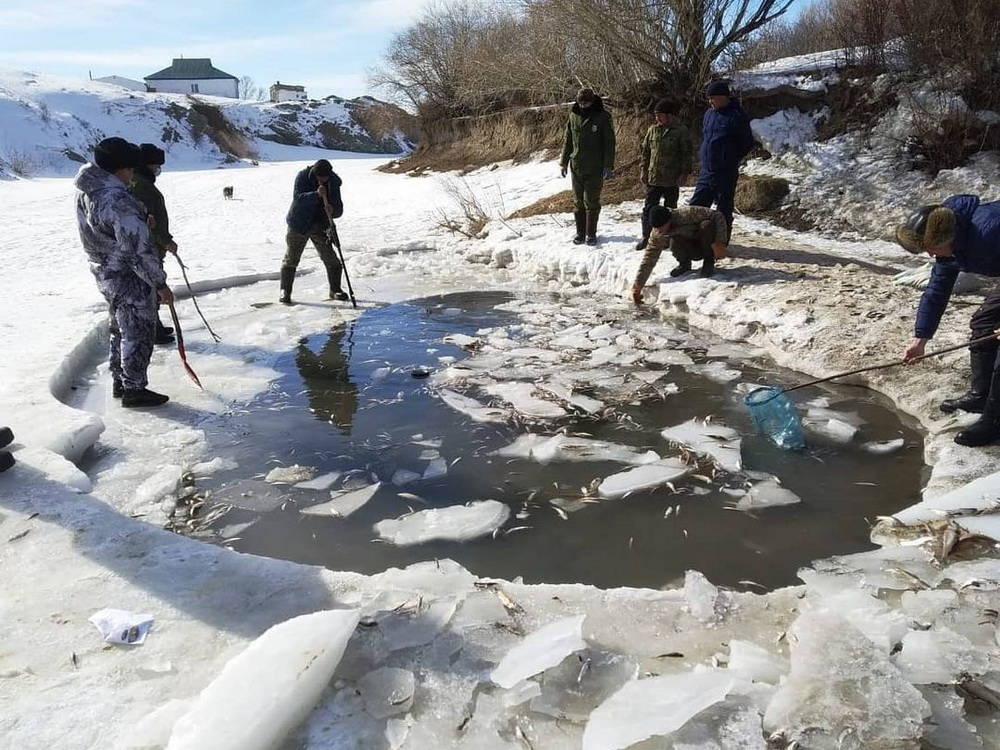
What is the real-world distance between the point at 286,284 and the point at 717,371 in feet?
15.7

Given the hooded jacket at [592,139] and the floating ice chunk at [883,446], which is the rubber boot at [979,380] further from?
the hooded jacket at [592,139]

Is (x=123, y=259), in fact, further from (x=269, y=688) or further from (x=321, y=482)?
(x=269, y=688)

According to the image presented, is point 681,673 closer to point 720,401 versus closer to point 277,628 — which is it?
point 277,628

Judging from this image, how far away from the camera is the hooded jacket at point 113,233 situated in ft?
13.5

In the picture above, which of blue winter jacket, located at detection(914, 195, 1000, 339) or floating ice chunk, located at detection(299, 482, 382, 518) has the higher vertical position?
blue winter jacket, located at detection(914, 195, 1000, 339)

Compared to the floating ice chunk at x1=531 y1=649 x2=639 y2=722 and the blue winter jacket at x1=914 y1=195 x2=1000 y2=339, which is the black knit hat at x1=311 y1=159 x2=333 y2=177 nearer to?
the blue winter jacket at x1=914 y1=195 x2=1000 y2=339

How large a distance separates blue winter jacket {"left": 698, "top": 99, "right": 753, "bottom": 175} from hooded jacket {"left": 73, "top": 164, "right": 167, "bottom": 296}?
519cm

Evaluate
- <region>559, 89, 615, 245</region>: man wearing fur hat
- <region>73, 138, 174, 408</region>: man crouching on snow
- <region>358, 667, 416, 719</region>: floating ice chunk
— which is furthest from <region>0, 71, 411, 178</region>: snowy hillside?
<region>358, 667, 416, 719</region>: floating ice chunk

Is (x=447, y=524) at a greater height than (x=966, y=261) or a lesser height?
lesser

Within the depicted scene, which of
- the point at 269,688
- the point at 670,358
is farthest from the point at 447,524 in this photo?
the point at 670,358

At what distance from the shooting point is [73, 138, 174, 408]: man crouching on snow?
4.12 metres

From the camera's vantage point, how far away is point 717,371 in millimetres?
4965

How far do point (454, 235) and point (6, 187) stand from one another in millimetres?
19121

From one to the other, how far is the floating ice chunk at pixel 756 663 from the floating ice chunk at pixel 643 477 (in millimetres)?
1261
